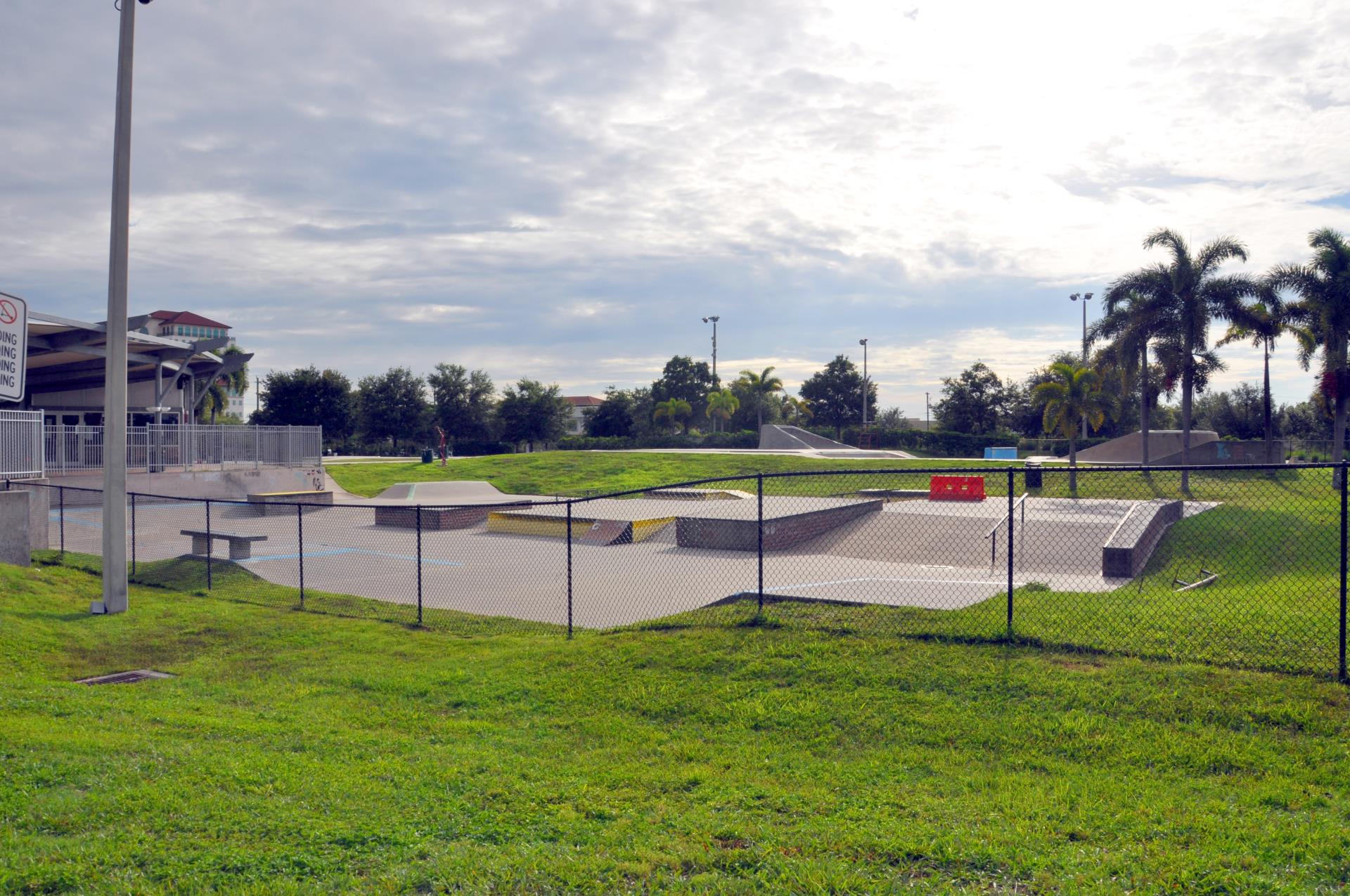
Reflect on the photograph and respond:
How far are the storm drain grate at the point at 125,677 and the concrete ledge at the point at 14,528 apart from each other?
7729mm

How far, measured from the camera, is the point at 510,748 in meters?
5.59

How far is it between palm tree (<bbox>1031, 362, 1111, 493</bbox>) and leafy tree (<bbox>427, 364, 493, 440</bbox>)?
1870 inches

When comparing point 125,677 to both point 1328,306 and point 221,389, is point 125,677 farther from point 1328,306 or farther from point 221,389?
point 221,389

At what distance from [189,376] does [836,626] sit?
3640cm

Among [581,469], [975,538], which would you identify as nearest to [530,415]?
[581,469]

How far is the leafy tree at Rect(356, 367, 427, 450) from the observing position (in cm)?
6669

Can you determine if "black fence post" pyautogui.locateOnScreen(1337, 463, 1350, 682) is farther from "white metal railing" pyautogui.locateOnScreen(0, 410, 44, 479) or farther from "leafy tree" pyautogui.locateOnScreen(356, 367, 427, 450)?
"leafy tree" pyautogui.locateOnScreen(356, 367, 427, 450)

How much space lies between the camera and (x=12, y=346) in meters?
6.02

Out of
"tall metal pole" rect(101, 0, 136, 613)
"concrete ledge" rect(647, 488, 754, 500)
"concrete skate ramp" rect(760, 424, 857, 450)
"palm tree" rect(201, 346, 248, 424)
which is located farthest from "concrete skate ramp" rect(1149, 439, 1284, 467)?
"palm tree" rect(201, 346, 248, 424)

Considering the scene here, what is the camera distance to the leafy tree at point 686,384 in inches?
3359

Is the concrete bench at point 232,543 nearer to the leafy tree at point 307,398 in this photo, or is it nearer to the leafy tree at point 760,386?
the leafy tree at point 307,398

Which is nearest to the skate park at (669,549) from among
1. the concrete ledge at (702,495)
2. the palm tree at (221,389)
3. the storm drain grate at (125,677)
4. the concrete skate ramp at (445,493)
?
the concrete ledge at (702,495)

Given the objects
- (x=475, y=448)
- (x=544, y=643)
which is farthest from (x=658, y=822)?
(x=475, y=448)

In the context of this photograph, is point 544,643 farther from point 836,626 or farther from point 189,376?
point 189,376
